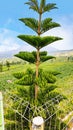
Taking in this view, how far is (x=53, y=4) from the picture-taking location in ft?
31.0

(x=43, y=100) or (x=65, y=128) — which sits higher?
(x=43, y=100)

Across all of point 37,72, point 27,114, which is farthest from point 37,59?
point 27,114

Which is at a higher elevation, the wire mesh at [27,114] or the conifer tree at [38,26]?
the conifer tree at [38,26]

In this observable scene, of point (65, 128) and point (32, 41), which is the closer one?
point (32, 41)

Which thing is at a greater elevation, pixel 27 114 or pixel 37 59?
pixel 37 59

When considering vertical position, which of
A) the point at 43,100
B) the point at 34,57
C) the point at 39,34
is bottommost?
the point at 43,100

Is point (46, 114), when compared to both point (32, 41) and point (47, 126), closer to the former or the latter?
point (47, 126)

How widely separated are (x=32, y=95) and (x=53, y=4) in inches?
110

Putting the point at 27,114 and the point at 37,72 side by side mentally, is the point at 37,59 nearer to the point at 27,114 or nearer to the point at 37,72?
the point at 37,72

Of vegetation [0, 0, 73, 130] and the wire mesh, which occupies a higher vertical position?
vegetation [0, 0, 73, 130]

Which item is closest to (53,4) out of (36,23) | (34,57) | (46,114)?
(36,23)

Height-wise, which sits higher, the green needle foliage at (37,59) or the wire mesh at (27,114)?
the green needle foliage at (37,59)

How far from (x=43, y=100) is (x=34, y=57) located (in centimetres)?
133

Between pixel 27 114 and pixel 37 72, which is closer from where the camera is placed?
pixel 37 72
